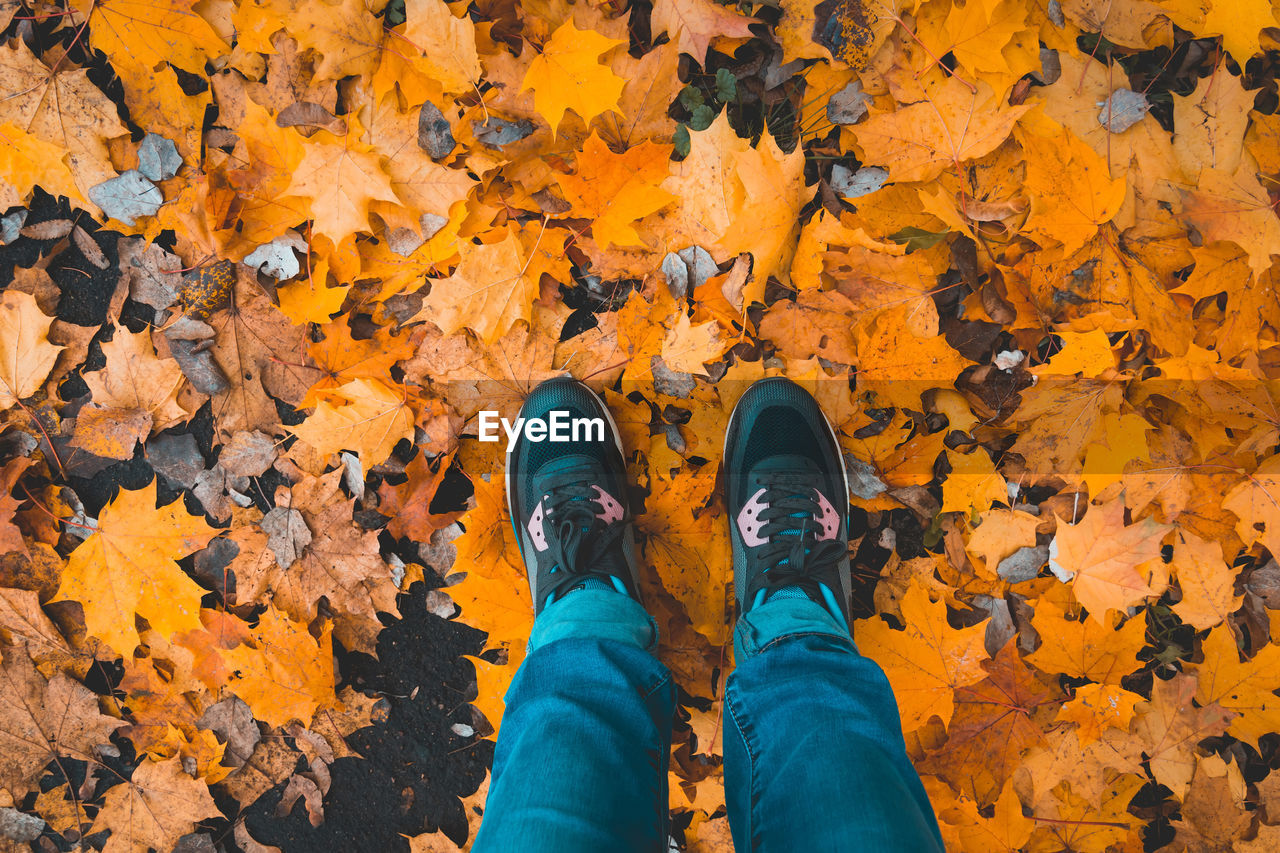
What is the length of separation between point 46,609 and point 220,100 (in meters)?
1.36

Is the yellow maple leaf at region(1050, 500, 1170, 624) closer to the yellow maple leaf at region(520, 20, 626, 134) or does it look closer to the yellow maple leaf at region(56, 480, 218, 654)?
the yellow maple leaf at region(520, 20, 626, 134)

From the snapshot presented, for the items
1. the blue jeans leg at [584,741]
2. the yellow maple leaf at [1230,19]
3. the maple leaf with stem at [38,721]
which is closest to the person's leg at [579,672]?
the blue jeans leg at [584,741]

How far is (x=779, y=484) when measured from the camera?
1.49 metres

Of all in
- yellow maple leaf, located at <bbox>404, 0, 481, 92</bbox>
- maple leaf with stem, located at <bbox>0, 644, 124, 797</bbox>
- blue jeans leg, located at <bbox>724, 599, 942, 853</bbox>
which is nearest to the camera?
blue jeans leg, located at <bbox>724, 599, 942, 853</bbox>

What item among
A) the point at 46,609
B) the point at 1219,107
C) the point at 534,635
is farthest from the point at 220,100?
the point at 1219,107

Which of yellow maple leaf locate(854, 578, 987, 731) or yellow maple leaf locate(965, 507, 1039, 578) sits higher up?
yellow maple leaf locate(965, 507, 1039, 578)

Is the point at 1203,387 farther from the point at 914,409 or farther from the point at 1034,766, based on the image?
the point at 1034,766

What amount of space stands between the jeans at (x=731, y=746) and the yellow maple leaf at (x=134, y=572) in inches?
36.7

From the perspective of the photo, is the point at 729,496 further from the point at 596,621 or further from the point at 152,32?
the point at 152,32

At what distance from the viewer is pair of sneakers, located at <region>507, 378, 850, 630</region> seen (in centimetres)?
143

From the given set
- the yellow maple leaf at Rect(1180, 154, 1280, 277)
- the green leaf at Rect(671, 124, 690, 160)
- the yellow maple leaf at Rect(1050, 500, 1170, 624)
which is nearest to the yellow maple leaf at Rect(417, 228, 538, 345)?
the green leaf at Rect(671, 124, 690, 160)

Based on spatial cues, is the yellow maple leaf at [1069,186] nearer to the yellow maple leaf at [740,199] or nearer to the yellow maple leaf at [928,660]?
the yellow maple leaf at [740,199]

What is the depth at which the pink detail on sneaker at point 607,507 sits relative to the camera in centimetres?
151

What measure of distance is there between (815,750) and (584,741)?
377 millimetres
